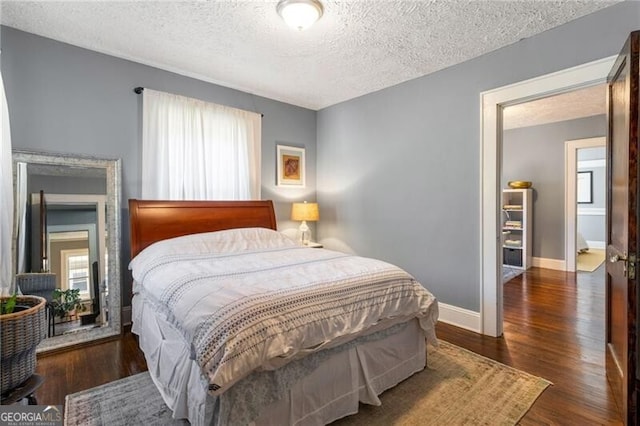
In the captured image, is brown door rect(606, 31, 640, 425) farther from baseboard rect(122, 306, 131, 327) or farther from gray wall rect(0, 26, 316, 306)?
baseboard rect(122, 306, 131, 327)

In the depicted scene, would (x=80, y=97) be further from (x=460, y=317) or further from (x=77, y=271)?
(x=460, y=317)

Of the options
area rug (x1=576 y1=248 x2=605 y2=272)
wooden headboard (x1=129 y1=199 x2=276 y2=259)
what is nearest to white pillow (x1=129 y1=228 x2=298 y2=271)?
wooden headboard (x1=129 y1=199 x2=276 y2=259)

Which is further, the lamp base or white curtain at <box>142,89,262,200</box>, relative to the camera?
the lamp base

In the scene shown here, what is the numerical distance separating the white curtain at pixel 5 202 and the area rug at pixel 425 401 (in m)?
1.07

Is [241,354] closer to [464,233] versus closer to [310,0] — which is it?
[310,0]

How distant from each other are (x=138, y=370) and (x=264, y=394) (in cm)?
142

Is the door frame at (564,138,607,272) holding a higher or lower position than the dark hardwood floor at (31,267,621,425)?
higher

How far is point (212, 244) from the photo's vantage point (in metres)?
2.84

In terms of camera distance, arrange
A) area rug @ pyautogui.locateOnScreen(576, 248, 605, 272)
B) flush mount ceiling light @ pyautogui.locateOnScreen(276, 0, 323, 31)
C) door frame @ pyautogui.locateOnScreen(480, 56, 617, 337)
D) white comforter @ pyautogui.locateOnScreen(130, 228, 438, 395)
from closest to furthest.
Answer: white comforter @ pyautogui.locateOnScreen(130, 228, 438, 395) < flush mount ceiling light @ pyautogui.locateOnScreen(276, 0, 323, 31) < door frame @ pyautogui.locateOnScreen(480, 56, 617, 337) < area rug @ pyautogui.locateOnScreen(576, 248, 605, 272)

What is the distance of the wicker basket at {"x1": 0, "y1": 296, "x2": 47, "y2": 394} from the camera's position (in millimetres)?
1581

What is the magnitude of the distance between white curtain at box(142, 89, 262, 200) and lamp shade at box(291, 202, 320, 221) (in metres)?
0.56

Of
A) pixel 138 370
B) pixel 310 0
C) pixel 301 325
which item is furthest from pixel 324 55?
pixel 138 370

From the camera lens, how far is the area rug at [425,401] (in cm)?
174

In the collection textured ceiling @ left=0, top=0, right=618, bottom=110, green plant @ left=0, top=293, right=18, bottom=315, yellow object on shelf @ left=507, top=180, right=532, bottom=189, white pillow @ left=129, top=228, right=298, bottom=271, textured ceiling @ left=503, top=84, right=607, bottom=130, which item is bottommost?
green plant @ left=0, top=293, right=18, bottom=315
